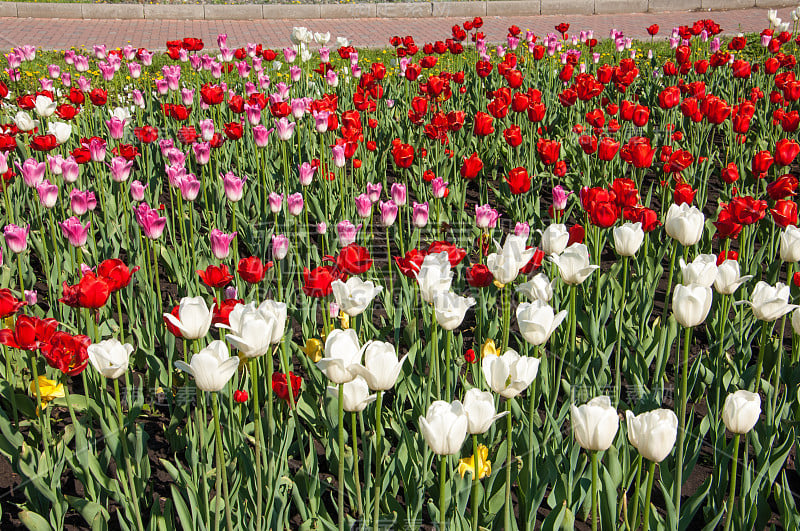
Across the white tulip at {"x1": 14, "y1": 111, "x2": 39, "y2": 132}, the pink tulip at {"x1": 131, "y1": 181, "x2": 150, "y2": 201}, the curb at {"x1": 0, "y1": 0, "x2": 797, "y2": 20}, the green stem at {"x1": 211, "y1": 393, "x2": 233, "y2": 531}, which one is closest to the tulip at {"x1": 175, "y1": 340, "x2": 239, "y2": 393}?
the green stem at {"x1": 211, "y1": 393, "x2": 233, "y2": 531}

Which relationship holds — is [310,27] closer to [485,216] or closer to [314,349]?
[485,216]

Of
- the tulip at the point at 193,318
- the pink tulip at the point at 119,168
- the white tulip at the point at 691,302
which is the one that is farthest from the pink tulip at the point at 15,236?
the white tulip at the point at 691,302

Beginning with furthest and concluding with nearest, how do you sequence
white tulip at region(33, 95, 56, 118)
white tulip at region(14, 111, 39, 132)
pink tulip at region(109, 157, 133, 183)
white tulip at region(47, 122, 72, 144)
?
white tulip at region(33, 95, 56, 118) → white tulip at region(14, 111, 39, 132) → white tulip at region(47, 122, 72, 144) → pink tulip at region(109, 157, 133, 183)

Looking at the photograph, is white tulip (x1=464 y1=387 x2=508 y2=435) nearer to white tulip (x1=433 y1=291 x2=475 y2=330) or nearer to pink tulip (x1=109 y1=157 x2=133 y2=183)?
white tulip (x1=433 y1=291 x2=475 y2=330)

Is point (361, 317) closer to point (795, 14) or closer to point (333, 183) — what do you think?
point (333, 183)

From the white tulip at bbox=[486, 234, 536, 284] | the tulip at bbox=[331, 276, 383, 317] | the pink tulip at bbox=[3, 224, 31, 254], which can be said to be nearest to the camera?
the tulip at bbox=[331, 276, 383, 317]

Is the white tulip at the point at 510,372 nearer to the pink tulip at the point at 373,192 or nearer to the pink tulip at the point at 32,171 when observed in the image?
the pink tulip at the point at 373,192

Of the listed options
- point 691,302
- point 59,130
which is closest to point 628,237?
point 691,302

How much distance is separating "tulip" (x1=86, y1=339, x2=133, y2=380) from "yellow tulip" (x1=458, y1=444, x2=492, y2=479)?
0.86 metres

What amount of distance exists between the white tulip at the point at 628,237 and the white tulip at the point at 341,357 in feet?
3.49

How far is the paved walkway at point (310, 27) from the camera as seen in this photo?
1093cm

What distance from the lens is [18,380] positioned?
2.69 m

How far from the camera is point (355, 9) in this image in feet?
44.2

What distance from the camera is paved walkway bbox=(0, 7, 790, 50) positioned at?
10.9m
